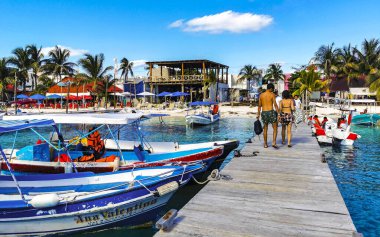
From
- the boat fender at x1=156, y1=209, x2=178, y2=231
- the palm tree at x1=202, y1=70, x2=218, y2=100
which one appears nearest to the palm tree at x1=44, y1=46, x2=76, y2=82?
the palm tree at x1=202, y1=70, x2=218, y2=100

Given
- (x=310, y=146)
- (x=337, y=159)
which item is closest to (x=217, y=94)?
(x=337, y=159)

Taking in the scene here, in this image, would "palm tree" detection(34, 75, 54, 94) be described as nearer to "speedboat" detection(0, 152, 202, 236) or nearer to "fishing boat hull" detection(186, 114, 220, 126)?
"fishing boat hull" detection(186, 114, 220, 126)

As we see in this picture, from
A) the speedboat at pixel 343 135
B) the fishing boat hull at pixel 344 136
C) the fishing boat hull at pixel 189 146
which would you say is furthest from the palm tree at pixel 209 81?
the fishing boat hull at pixel 189 146

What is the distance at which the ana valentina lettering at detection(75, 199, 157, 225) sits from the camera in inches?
268

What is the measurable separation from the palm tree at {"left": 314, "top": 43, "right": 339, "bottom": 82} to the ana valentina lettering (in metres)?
54.4

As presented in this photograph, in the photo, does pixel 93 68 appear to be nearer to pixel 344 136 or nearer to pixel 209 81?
pixel 209 81

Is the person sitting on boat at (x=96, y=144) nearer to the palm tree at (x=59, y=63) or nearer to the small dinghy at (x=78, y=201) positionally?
the small dinghy at (x=78, y=201)

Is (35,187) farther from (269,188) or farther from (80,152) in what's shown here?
(269,188)

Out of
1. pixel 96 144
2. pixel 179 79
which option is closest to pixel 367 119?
pixel 179 79

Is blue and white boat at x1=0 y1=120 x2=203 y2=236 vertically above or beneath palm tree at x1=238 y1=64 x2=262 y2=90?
beneath

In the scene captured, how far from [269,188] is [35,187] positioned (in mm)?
5552

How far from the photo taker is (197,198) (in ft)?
19.4

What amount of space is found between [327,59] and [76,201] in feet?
188

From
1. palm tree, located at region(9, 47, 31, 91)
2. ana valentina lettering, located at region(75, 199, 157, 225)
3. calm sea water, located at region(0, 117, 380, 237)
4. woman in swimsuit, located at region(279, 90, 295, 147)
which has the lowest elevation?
calm sea water, located at region(0, 117, 380, 237)
